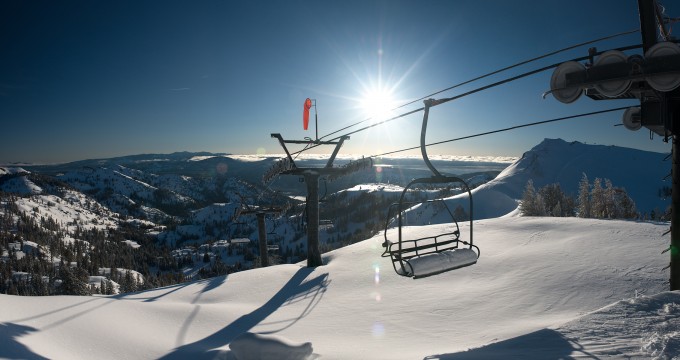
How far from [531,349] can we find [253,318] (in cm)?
930

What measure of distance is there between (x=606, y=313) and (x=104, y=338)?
456 inches

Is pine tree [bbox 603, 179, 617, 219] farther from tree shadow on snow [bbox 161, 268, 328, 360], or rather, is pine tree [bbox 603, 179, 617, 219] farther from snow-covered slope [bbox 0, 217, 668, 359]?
tree shadow on snow [bbox 161, 268, 328, 360]

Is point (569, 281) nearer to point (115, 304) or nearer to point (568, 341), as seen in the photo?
point (568, 341)

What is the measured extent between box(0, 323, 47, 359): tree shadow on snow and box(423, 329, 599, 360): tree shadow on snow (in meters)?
7.84

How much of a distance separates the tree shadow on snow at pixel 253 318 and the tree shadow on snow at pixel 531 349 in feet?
18.0

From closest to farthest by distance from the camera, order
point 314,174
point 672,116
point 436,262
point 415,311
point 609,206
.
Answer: point 436,262, point 672,116, point 415,311, point 314,174, point 609,206

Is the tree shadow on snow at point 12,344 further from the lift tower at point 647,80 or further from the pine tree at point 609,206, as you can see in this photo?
the pine tree at point 609,206

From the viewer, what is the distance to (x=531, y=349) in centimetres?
721

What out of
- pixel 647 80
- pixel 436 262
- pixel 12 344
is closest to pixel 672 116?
pixel 647 80

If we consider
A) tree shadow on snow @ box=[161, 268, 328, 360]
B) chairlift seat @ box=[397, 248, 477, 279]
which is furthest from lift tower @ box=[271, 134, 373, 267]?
chairlift seat @ box=[397, 248, 477, 279]

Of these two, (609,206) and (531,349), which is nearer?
(531,349)

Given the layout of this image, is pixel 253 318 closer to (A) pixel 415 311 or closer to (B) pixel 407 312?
(B) pixel 407 312

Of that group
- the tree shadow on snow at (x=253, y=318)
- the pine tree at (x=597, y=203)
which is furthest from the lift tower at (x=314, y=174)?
the pine tree at (x=597, y=203)

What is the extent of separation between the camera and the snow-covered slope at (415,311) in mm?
7453
